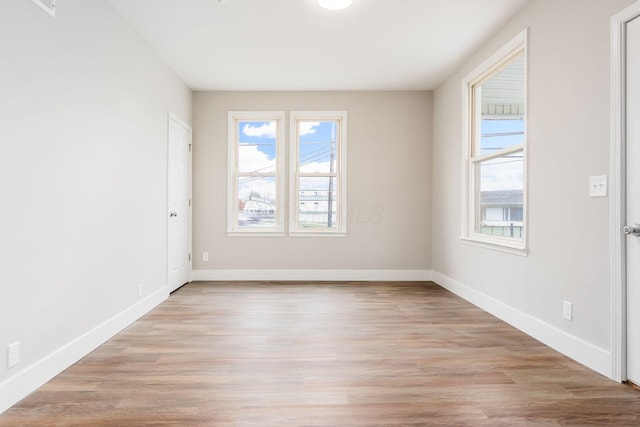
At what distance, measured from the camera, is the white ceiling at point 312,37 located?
2.97 meters

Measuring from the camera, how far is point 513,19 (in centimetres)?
314

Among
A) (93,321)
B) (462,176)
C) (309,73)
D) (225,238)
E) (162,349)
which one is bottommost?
(162,349)

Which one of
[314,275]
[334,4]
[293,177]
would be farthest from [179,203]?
[334,4]

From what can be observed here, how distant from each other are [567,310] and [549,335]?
0.28 m

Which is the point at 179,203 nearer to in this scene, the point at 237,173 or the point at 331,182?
the point at 237,173

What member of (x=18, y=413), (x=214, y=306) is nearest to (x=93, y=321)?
(x=18, y=413)

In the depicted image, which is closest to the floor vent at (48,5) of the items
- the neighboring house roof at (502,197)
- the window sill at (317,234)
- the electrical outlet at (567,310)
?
the window sill at (317,234)

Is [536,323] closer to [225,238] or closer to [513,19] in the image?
[513,19]

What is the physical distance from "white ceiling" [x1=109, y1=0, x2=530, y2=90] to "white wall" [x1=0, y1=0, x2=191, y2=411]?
0.51 m

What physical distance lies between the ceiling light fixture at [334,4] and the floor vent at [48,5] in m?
1.77

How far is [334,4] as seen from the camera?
2840 mm

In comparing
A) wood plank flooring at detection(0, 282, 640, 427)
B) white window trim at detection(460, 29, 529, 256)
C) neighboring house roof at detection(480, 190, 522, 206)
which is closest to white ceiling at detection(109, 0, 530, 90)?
white window trim at detection(460, 29, 529, 256)

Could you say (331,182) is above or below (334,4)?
below

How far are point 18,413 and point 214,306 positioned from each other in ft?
6.62
